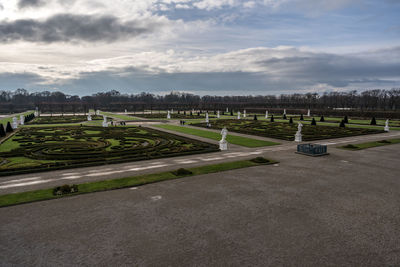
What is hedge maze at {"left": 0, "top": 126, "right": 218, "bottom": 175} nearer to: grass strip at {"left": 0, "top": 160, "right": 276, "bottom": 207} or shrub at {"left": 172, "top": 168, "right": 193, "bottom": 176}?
grass strip at {"left": 0, "top": 160, "right": 276, "bottom": 207}

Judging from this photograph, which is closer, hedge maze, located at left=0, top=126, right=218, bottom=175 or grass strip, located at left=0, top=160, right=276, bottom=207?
grass strip, located at left=0, top=160, right=276, bottom=207

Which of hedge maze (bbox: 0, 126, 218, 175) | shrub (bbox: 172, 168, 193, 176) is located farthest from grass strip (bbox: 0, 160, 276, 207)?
hedge maze (bbox: 0, 126, 218, 175)

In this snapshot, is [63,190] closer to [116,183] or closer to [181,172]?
[116,183]

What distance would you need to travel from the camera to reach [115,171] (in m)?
18.7

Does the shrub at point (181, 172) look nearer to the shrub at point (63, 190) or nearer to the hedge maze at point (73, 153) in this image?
the hedge maze at point (73, 153)

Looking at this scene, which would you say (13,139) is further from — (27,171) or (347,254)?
(347,254)

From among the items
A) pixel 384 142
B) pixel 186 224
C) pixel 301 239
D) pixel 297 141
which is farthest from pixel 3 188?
pixel 384 142

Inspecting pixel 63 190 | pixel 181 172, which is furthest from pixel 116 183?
pixel 181 172

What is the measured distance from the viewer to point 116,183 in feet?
51.2

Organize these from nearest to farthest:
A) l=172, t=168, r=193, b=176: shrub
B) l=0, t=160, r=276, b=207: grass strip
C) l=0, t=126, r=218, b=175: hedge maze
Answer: l=0, t=160, r=276, b=207: grass strip, l=172, t=168, r=193, b=176: shrub, l=0, t=126, r=218, b=175: hedge maze

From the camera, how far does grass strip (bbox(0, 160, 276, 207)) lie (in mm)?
13125

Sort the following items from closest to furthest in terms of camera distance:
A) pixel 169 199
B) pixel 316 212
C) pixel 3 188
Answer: pixel 316 212, pixel 169 199, pixel 3 188

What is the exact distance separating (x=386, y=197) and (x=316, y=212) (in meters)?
4.85

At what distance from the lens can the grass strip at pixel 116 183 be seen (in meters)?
13.1
